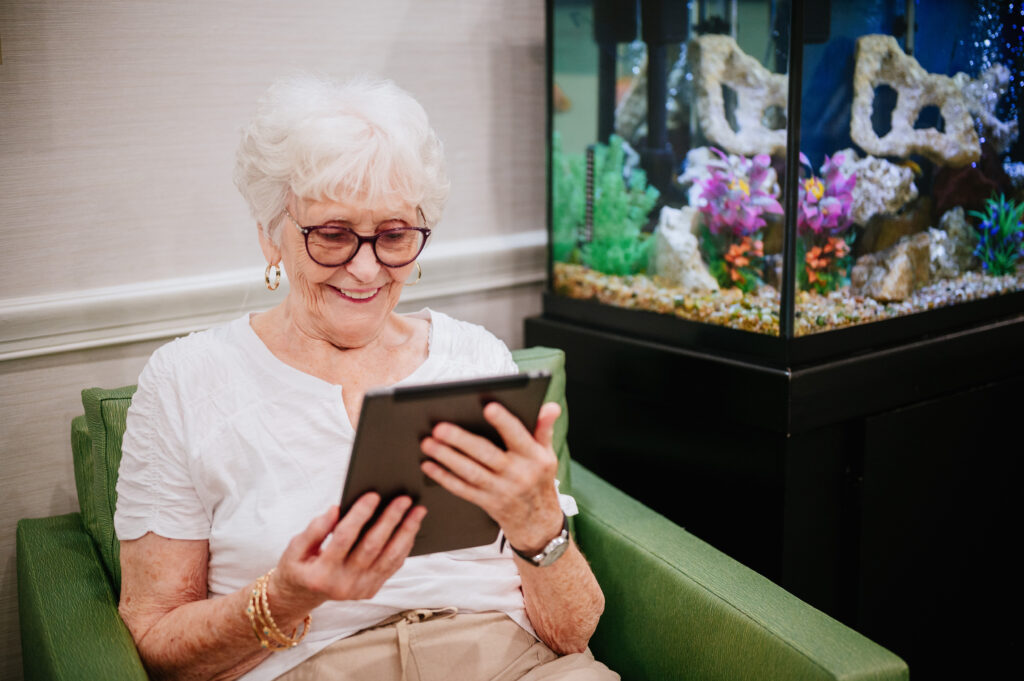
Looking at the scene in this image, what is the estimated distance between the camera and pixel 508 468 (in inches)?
38.7

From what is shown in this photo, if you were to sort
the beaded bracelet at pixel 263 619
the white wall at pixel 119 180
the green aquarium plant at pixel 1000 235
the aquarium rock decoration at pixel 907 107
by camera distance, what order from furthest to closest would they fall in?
the green aquarium plant at pixel 1000 235 < the aquarium rock decoration at pixel 907 107 < the white wall at pixel 119 180 < the beaded bracelet at pixel 263 619

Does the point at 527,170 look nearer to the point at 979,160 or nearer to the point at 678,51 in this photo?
the point at 678,51

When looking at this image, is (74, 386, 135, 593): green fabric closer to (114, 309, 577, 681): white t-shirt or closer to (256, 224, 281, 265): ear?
(114, 309, 577, 681): white t-shirt

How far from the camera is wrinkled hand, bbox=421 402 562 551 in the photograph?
0.94 meters

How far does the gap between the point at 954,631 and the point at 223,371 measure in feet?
5.94

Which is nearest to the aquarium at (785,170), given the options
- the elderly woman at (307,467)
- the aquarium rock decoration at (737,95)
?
the aquarium rock decoration at (737,95)

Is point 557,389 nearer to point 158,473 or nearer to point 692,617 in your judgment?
point 692,617

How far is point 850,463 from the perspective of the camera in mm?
1798

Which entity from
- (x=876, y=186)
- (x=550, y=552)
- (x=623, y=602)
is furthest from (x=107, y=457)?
(x=876, y=186)

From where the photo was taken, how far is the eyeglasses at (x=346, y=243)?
120cm

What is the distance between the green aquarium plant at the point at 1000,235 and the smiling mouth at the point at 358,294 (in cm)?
153

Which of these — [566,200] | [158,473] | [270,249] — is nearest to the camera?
[158,473]

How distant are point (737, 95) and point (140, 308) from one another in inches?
49.7

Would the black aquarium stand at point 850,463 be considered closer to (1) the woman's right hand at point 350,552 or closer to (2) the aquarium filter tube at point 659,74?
(2) the aquarium filter tube at point 659,74
